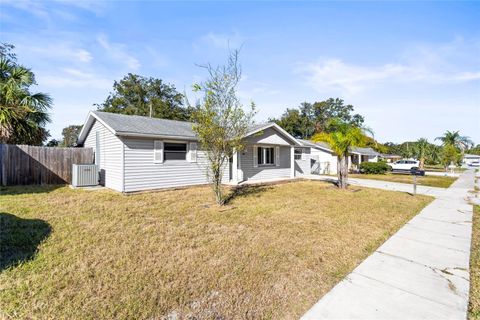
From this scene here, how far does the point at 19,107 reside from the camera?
34.4ft

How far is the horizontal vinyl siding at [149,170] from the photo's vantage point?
10.0 m

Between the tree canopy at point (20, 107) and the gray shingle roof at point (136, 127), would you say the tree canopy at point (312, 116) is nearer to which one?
the gray shingle roof at point (136, 127)

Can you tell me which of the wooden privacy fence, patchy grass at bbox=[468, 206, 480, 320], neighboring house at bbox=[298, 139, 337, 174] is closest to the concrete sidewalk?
patchy grass at bbox=[468, 206, 480, 320]

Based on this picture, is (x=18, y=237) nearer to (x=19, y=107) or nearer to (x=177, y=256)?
(x=177, y=256)

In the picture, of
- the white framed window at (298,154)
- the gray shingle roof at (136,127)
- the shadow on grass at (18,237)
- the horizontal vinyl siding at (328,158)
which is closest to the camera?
the shadow on grass at (18,237)

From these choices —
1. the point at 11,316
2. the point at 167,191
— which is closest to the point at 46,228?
the point at 11,316

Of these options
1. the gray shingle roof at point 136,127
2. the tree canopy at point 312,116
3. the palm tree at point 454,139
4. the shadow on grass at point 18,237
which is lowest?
the shadow on grass at point 18,237

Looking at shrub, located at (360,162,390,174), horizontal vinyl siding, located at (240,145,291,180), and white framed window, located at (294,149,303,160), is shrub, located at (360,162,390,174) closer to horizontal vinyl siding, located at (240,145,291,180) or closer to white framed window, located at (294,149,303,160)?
white framed window, located at (294,149,303,160)

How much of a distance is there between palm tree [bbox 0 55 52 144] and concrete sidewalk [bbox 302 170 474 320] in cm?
1385

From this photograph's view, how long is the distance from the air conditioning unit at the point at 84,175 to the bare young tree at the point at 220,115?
22.6 feet

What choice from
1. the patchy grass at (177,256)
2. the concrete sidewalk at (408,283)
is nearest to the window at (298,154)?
the patchy grass at (177,256)

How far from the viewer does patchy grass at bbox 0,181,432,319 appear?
292cm

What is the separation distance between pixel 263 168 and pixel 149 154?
7909mm

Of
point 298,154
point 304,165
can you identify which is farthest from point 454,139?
point 298,154
